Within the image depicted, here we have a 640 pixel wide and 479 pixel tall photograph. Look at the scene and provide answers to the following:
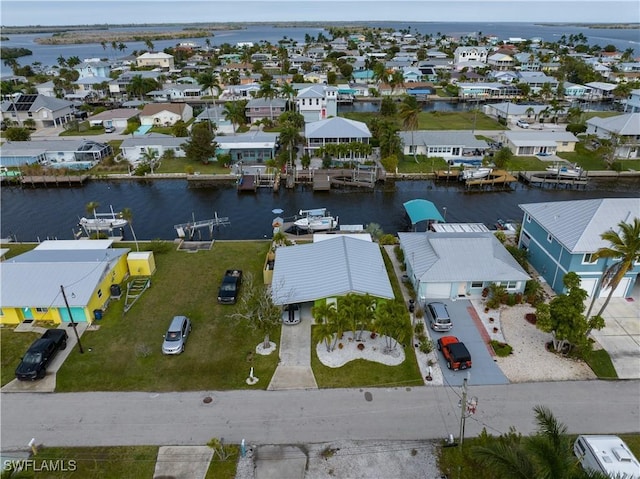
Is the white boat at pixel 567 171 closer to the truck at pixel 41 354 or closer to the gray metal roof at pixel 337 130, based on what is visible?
the gray metal roof at pixel 337 130

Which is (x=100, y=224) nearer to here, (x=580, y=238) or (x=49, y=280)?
(x=49, y=280)

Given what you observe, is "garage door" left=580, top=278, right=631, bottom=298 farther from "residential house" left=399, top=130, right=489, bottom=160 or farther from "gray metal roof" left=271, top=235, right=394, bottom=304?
"residential house" left=399, top=130, right=489, bottom=160

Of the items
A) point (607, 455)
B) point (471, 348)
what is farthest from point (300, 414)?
point (607, 455)

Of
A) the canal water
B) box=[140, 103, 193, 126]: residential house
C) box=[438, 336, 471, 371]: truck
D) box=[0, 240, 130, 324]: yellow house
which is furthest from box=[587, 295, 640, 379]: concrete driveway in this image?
box=[140, 103, 193, 126]: residential house

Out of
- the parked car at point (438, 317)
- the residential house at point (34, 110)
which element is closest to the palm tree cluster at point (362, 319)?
the parked car at point (438, 317)

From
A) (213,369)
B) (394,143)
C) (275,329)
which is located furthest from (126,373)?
(394,143)

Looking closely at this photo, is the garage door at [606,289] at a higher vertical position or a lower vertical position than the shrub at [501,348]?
higher
